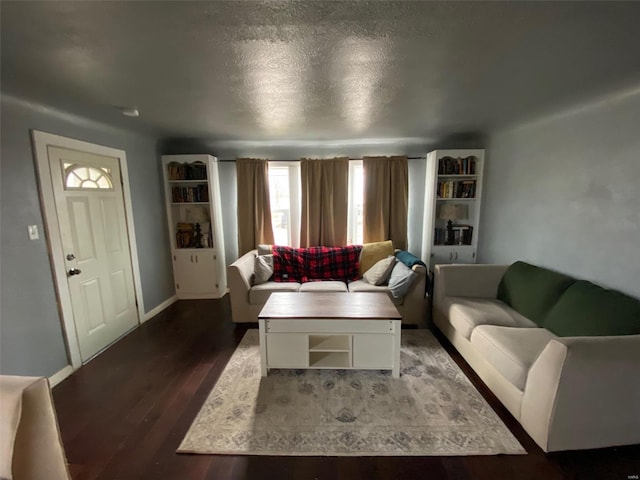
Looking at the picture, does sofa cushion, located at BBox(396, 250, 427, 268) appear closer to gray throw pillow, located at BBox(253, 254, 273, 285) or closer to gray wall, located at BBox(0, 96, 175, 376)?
gray throw pillow, located at BBox(253, 254, 273, 285)

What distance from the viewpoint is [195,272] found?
153 inches

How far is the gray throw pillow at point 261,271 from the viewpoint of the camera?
332cm

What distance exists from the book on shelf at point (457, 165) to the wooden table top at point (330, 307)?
2093 millimetres

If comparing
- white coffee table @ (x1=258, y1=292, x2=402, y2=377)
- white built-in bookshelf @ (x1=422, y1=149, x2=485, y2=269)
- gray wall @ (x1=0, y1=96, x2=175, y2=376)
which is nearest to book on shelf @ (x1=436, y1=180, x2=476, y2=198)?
white built-in bookshelf @ (x1=422, y1=149, x2=485, y2=269)

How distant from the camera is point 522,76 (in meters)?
1.72

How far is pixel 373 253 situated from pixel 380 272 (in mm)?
431

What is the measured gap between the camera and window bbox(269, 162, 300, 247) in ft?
13.1

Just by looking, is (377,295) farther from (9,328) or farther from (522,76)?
(9,328)

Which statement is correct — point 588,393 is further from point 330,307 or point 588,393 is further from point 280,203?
point 280,203

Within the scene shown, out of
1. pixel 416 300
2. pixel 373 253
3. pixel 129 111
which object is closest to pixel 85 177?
pixel 129 111

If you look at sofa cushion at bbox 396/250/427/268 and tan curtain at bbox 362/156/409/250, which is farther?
tan curtain at bbox 362/156/409/250

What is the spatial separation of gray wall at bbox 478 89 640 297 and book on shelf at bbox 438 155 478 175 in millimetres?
344

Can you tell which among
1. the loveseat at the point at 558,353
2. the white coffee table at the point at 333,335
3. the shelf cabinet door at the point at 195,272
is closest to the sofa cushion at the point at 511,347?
the loveseat at the point at 558,353

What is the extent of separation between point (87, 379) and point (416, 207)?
13.6 ft
